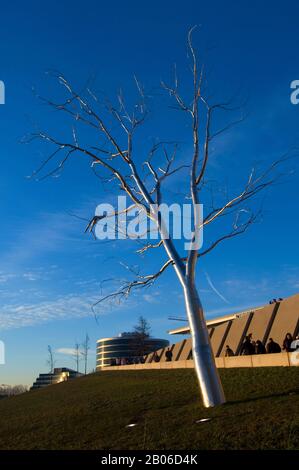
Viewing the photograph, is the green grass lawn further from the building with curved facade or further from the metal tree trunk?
the building with curved facade

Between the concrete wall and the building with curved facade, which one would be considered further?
the building with curved facade

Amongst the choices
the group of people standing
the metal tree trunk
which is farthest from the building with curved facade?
the metal tree trunk

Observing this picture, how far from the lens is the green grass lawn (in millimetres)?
9711

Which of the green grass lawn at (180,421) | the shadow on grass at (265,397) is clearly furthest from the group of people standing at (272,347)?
the shadow on grass at (265,397)

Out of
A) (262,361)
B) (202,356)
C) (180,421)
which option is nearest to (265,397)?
(202,356)

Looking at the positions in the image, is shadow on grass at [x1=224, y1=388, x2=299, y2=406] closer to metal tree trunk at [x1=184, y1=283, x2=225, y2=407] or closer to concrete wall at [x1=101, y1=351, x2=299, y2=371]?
metal tree trunk at [x1=184, y1=283, x2=225, y2=407]

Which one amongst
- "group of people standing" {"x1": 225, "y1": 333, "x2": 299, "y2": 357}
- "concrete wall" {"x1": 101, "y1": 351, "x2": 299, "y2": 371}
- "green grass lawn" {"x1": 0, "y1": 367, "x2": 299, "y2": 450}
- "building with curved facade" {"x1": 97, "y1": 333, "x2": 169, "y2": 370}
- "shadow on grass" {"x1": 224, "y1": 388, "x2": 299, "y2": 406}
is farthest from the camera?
"building with curved facade" {"x1": 97, "y1": 333, "x2": 169, "y2": 370}

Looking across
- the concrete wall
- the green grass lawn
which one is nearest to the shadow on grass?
the green grass lawn

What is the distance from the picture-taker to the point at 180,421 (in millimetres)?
12258

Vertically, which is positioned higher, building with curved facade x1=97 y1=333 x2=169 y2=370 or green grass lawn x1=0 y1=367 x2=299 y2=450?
building with curved facade x1=97 y1=333 x2=169 y2=370

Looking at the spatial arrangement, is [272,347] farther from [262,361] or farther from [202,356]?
[202,356]

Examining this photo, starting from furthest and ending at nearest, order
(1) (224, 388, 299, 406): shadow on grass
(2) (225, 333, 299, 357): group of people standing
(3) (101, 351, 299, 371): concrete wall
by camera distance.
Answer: (2) (225, 333, 299, 357): group of people standing, (3) (101, 351, 299, 371): concrete wall, (1) (224, 388, 299, 406): shadow on grass

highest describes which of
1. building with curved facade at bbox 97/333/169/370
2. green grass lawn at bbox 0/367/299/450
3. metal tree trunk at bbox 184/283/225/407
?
building with curved facade at bbox 97/333/169/370

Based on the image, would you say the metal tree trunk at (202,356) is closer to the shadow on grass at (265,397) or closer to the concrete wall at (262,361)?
the shadow on grass at (265,397)
